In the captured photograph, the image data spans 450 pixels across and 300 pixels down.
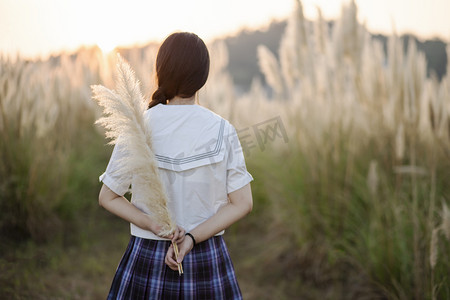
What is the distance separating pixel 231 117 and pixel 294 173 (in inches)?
48.7

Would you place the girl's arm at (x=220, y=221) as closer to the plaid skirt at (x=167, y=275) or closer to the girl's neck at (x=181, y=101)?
the plaid skirt at (x=167, y=275)

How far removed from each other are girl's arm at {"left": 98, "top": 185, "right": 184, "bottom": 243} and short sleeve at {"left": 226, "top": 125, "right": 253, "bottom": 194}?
11.0 inches

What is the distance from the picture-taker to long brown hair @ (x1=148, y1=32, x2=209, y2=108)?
1.51 metres

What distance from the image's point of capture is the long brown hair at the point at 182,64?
1.51 meters

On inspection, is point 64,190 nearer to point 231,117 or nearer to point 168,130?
point 231,117

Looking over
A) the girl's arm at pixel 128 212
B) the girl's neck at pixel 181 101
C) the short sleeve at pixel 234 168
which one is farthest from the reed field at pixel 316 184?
the girl's arm at pixel 128 212

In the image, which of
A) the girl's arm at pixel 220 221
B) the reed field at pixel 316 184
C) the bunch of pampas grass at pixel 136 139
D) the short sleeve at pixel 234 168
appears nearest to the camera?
the bunch of pampas grass at pixel 136 139

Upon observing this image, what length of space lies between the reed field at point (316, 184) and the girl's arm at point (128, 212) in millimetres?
1741

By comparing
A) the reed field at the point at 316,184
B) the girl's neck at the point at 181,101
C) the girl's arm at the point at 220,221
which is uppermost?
the girl's neck at the point at 181,101

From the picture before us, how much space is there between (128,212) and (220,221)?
0.35 m

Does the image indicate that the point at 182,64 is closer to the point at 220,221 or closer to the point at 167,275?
the point at 220,221

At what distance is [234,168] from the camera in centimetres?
153

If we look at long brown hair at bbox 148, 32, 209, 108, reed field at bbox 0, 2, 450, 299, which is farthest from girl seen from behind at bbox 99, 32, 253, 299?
reed field at bbox 0, 2, 450, 299

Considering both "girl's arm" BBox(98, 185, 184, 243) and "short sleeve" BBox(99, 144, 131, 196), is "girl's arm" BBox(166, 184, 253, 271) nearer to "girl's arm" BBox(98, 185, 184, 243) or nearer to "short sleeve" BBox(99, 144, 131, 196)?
"girl's arm" BBox(98, 185, 184, 243)
